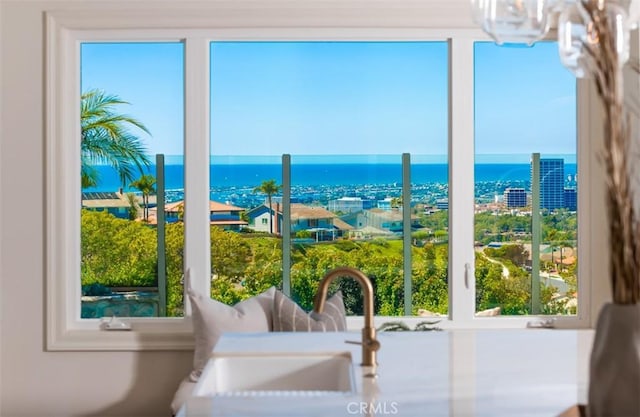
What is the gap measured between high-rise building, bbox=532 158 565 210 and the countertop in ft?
4.78

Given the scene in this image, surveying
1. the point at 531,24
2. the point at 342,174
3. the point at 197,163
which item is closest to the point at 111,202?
the point at 197,163

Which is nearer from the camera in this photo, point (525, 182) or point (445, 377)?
point (445, 377)

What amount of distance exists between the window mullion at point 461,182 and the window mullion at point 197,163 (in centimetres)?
118

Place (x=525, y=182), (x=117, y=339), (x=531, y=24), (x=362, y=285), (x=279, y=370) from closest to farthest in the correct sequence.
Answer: (x=531, y=24)
(x=362, y=285)
(x=279, y=370)
(x=117, y=339)
(x=525, y=182)

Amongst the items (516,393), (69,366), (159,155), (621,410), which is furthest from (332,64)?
(621,410)

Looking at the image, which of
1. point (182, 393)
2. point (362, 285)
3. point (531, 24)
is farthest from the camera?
point (182, 393)

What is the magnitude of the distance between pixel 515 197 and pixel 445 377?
2.14 metres

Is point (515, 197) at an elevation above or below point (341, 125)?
below

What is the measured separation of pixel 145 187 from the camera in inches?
155

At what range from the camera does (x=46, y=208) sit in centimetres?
378

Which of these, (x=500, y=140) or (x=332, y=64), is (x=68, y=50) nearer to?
(x=332, y=64)

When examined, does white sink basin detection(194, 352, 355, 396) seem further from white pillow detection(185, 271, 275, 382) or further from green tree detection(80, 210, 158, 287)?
green tree detection(80, 210, 158, 287)

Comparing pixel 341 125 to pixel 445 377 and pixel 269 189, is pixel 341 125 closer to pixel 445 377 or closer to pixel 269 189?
pixel 269 189

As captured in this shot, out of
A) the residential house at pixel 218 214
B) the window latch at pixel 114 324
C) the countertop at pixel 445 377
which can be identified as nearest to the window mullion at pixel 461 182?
the residential house at pixel 218 214
